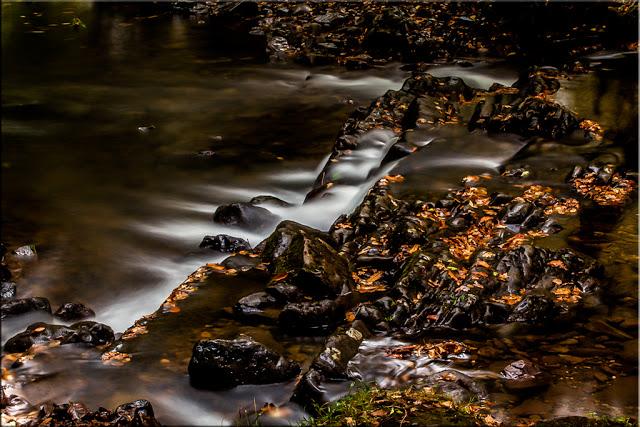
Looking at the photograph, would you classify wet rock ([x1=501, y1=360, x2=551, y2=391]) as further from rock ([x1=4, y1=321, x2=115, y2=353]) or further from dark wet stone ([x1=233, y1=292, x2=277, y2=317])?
rock ([x1=4, y1=321, x2=115, y2=353])

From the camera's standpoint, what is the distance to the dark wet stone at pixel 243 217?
10266 mm

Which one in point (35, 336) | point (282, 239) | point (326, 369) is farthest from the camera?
point (282, 239)

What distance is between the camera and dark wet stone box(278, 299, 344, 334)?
7297 mm

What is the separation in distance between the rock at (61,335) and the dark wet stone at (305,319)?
2.02 m

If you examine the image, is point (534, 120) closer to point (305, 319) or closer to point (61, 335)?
point (305, 319)

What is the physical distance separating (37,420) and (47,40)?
1943cm

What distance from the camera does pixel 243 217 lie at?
405 inches

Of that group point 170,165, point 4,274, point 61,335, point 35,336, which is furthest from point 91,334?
point 170,165

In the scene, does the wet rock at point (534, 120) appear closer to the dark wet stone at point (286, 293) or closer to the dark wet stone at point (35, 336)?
the dark wet stone at point (286, 293)

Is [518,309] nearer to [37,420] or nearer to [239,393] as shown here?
[239,393]

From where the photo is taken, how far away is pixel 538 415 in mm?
5234

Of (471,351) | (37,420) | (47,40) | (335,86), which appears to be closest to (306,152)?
(335,86)

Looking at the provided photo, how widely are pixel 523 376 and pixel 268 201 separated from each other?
603 centimetres

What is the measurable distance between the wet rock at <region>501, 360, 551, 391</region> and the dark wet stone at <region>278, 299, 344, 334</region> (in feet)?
7.03
